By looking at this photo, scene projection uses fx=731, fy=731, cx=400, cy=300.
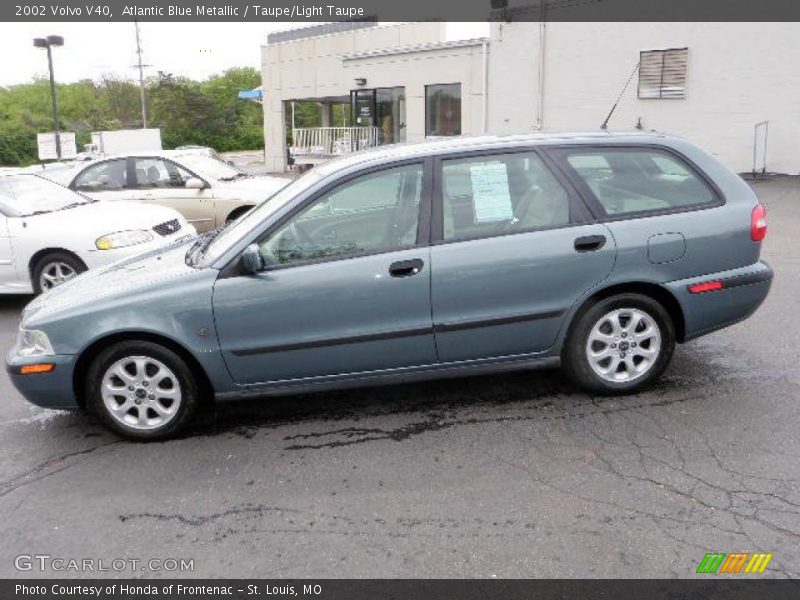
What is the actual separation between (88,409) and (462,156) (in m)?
2.65

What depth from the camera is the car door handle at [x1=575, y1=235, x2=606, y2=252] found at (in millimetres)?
4250

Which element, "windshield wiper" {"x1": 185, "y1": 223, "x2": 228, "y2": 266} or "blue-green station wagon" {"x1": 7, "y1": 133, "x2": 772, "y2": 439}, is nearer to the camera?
"blue-green station wagon" {"x1": 7, "y1": 133, "x2": 772, "y2": 439}

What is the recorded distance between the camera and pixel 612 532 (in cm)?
314

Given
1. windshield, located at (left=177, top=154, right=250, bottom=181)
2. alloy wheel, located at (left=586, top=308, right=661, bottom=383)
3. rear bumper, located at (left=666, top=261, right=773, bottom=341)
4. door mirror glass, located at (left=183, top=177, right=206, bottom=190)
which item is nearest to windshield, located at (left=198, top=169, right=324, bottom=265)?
alloy wheel, located at (left=586, top=308, right=661, bottom=383)

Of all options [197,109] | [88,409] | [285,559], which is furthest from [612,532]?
[197,109]

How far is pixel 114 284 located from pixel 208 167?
6522 millimetres

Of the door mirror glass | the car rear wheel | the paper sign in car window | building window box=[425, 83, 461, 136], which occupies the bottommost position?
the car rear wheel

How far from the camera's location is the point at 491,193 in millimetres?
4324

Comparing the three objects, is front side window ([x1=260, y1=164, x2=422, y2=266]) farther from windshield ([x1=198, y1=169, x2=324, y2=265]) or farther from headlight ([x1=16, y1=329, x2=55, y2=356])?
headlight ([x1=16, y1=329, x2=55, y2=356])

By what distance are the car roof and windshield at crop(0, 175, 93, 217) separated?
4496 mm

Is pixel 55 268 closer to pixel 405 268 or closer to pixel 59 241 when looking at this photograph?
pixel 59 241

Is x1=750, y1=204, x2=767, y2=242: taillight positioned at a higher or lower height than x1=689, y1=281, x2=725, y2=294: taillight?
higher
